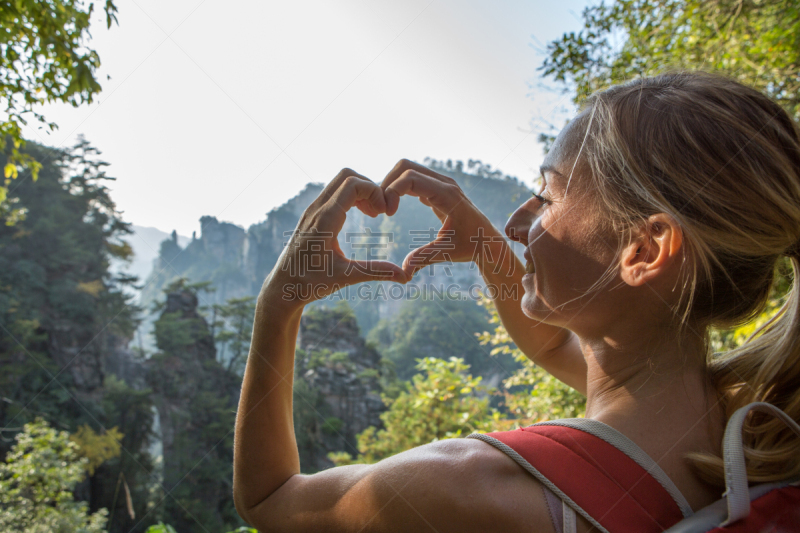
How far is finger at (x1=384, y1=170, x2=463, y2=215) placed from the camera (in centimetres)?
110

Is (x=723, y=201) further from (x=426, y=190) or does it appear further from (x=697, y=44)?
(x=697, y=44)

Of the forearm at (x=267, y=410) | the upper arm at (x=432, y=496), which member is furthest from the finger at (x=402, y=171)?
the upper arm at (x=432, y=496)

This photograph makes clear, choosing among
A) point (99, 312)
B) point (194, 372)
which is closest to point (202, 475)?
point (194, 372)

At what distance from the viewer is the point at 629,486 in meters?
0.60

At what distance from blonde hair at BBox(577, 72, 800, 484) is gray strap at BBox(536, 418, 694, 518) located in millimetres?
73

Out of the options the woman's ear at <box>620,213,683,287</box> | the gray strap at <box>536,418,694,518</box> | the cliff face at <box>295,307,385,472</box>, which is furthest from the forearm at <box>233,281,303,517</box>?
the cliff face at <box>295,307,385,472</box>

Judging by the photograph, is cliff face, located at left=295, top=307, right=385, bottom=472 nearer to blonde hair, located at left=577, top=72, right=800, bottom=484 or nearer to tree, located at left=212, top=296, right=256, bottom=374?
tree, located at left=212, top=296, right=256, bottom=374

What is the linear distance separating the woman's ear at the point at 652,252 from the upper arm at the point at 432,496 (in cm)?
41

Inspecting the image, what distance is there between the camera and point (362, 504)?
65 cm

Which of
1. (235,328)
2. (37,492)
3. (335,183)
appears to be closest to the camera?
(335,183)

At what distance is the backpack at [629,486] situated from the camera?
0.56 m

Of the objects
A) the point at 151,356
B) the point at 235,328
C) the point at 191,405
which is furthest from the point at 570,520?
the point at 151,356

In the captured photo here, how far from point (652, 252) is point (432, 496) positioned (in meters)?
0.57

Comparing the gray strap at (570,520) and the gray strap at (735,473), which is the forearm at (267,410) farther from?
the gray strap at (735,473)
